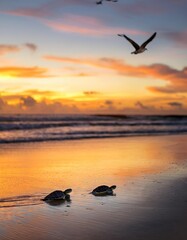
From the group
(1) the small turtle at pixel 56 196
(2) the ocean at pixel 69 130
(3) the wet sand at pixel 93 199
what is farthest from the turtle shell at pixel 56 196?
(2) the ocean at pixel 69 130

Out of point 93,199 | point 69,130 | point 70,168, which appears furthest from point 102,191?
point 69,130

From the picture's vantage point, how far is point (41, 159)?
1388 centimetres

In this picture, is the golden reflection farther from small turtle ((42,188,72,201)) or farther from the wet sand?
small turtle ((42,188,72,201))

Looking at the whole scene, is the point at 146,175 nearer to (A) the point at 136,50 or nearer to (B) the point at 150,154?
(A) the point at 136,50

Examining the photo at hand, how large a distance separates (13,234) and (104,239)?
4.15ft

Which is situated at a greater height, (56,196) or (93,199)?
(56,196)

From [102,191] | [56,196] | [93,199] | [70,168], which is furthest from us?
[70,168]

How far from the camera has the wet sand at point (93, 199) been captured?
6172 millimetres

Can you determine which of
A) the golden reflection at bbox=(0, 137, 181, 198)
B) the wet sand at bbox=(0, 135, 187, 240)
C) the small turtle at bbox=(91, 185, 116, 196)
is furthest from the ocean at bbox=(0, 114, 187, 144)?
the small turtle at bbox=(91, 185, 116, 196)

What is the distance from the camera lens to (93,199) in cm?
817

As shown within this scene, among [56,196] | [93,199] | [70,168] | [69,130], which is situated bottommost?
[93,199]

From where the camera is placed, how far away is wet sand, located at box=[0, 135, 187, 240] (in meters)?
6.17

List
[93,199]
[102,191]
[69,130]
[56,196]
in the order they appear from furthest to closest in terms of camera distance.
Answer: [69,130], [102,191], [93,199], [56,196]

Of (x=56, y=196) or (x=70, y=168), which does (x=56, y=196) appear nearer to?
(x=56, y=196)
